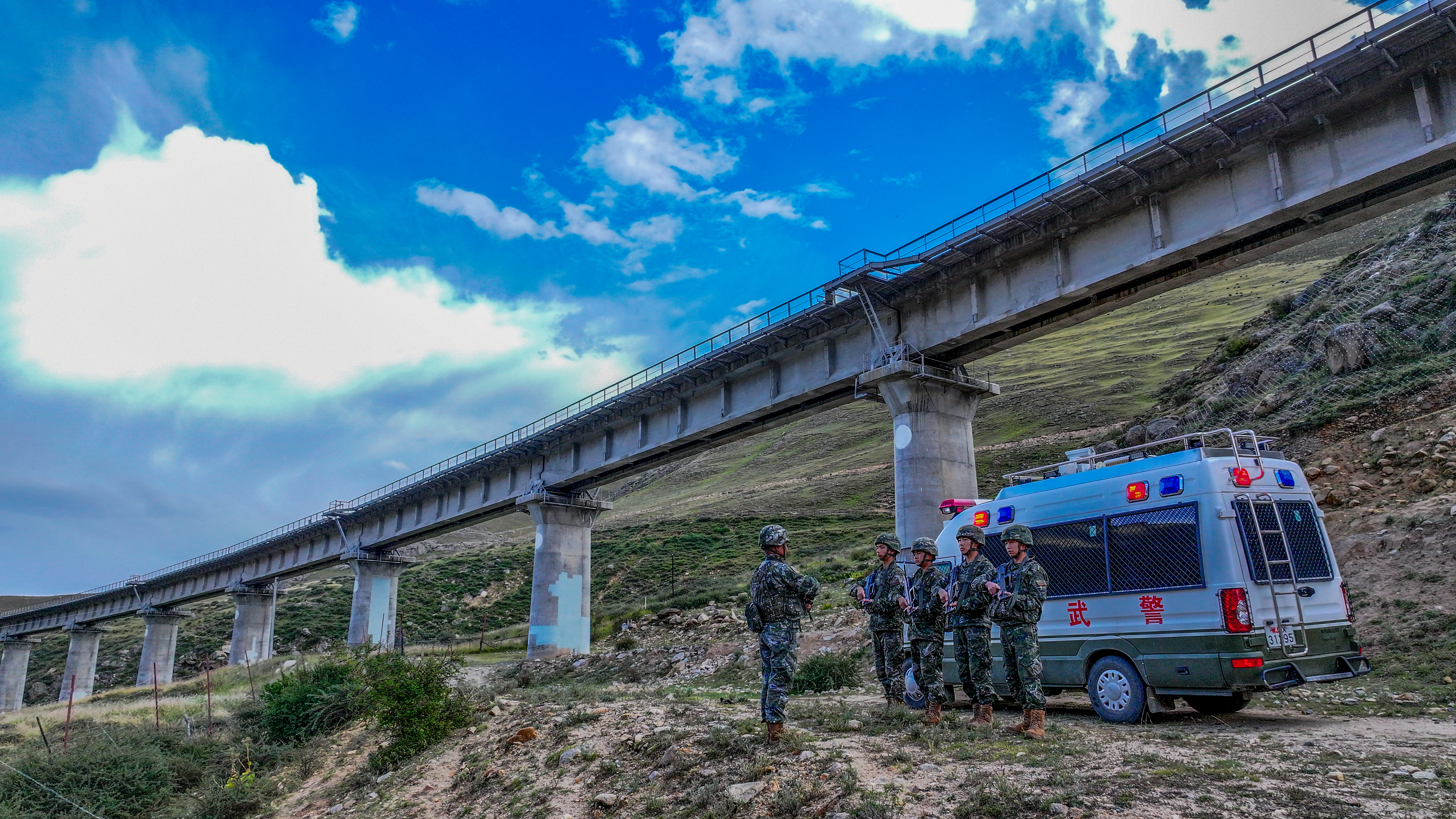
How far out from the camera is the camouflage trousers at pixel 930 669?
27.4 ft

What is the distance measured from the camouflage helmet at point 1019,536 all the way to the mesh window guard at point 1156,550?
1.53 meters

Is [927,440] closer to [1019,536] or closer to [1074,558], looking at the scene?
[1074,558]

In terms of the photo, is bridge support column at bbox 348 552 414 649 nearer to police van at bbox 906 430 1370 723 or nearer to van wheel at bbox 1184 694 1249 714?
police van at bbox 906 430 1370 723

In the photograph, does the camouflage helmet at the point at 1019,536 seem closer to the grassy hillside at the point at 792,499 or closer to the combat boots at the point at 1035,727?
the combat boots at the point at 1035,727

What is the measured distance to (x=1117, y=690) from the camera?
8750mm

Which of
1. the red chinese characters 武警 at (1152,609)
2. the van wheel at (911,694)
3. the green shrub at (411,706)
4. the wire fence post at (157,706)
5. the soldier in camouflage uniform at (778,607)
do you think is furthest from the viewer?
the wire fence post at (157,706)

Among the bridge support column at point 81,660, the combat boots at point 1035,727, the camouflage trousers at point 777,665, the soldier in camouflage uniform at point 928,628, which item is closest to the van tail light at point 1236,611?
the combat boots at point 1035,727

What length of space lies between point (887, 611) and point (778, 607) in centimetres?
172

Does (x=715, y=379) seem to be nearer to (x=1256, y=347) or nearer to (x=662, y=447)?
(x=662, y=447)

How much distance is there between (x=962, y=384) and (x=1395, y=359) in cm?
1038

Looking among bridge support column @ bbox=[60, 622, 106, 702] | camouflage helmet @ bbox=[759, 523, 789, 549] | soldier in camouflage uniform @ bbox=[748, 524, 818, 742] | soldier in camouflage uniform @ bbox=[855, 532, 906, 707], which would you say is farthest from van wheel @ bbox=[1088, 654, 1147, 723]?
bridge support column @ bbox=[60, 622, 106, 702]

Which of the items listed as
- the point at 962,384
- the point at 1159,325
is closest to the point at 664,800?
the point at 962,384

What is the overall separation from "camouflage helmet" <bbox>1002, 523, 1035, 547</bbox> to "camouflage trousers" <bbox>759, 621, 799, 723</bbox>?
224 cm

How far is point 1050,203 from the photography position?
655 inches
